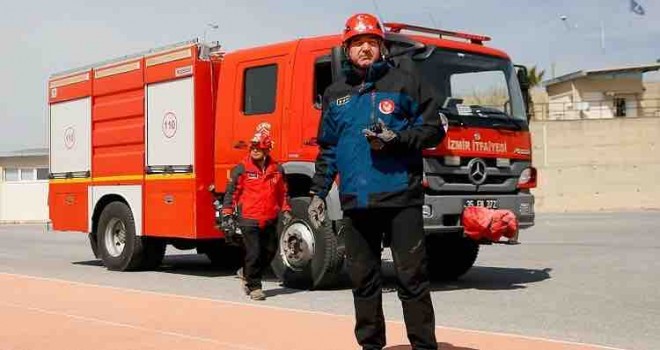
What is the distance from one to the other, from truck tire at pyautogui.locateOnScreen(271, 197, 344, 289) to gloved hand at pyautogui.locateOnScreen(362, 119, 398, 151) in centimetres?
495

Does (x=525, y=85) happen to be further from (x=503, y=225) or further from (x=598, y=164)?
(x=598, y=164)

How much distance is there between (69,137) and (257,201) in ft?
17.8

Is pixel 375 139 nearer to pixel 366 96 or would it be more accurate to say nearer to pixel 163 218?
pixel 366 96

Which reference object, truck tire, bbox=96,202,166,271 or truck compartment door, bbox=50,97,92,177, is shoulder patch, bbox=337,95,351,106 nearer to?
truck tire, bbox=96,202,166,271

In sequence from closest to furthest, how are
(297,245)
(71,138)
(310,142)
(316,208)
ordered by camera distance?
(316,208) < (310,142) < (297,245) < (71,138)

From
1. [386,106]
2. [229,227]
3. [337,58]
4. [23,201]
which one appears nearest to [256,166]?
[229,227]

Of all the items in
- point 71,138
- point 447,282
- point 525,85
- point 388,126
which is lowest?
point 447,282

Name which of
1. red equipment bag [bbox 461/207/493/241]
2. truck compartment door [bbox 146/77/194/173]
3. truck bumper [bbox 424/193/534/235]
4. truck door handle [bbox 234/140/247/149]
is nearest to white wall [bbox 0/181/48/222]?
truck compartment door [bbox 146/77/194/173]

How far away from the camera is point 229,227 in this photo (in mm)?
10172

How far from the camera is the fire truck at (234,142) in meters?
9.80

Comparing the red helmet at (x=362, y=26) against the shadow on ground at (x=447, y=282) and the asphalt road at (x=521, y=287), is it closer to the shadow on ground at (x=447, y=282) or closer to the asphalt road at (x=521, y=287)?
the asphalt road at (x=521, y=287)

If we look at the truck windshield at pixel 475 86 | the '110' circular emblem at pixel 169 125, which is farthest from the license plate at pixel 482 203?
the '110' circular emblem at pixel 169 125

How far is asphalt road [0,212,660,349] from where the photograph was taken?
761cm

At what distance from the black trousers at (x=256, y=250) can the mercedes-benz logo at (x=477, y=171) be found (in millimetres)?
2197
